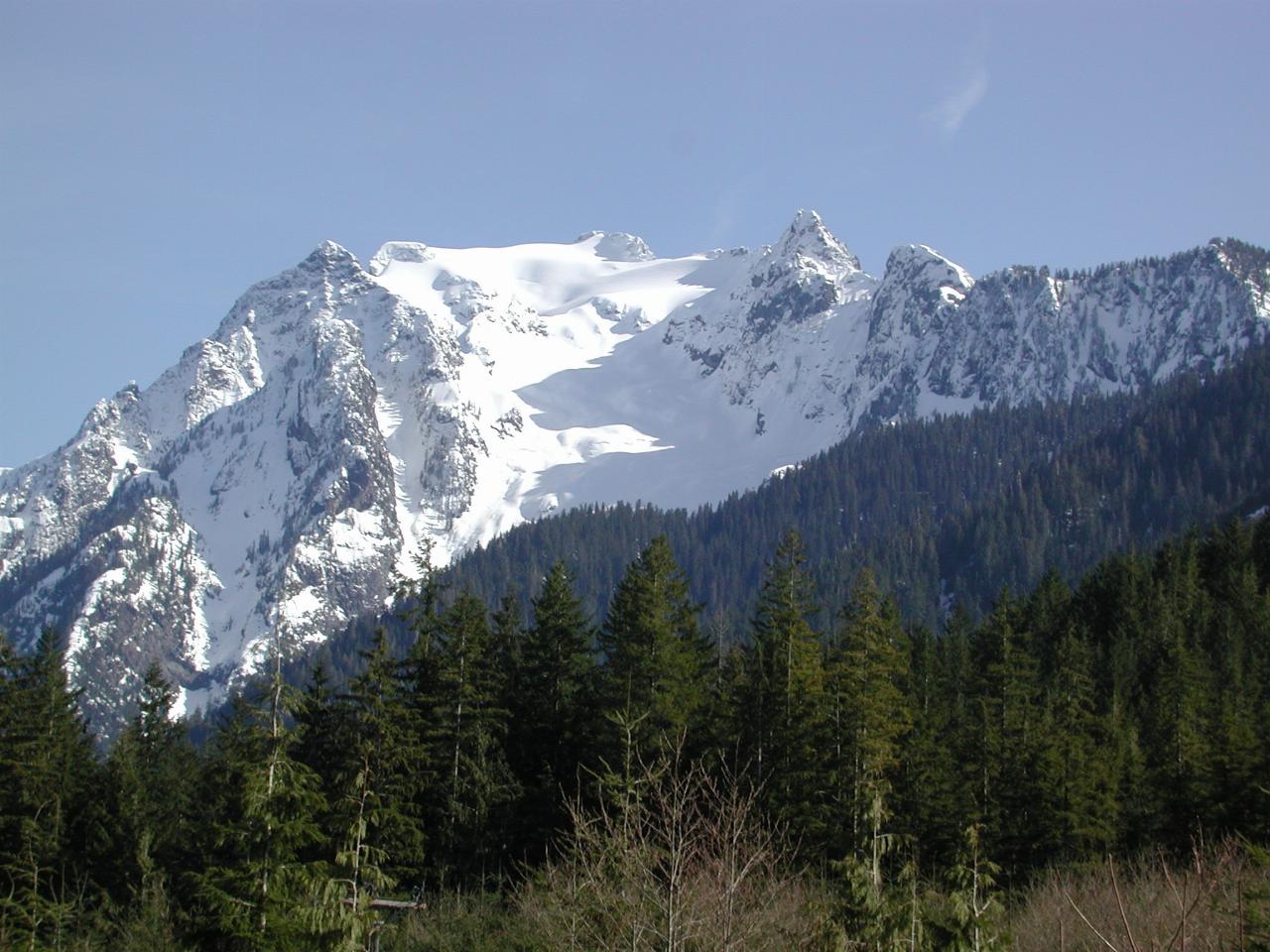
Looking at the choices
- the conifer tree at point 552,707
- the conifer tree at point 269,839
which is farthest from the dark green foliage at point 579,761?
Answer: the conifer tree at point 269,839

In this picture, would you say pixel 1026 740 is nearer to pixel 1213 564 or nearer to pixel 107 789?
pixel 107 789

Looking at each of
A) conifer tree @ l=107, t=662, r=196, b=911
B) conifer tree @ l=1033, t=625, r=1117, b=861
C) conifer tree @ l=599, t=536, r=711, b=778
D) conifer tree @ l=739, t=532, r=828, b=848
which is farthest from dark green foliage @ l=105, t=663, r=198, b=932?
conifer tree @ l=1033, t=625, r=1117, b=861

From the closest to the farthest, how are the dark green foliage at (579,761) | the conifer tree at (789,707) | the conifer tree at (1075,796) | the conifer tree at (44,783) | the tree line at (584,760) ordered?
1. the dark green foliage at (579,761)
2. the tree line at (584,760)
3. the conifer tree at (789,707)
4. the conifer tree at (1075,796)
5. the conifer tree at (44,783)

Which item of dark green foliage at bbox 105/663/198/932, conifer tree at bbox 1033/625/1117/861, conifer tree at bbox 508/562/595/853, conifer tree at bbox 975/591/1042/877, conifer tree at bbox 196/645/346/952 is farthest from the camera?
conifer tree at bbox 508/562/595/853

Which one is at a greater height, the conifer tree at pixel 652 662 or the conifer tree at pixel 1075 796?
the conifer tree at pixel 652 662

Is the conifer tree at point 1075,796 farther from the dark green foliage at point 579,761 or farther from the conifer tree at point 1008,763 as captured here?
the conifer tree at point 1008,763

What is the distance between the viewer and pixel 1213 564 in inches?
3967

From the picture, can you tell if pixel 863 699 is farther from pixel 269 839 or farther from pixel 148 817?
pixel 148 817

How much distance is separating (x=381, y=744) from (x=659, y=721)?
33.1ft

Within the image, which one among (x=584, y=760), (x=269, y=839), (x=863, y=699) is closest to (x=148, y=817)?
(x=584, y=760)

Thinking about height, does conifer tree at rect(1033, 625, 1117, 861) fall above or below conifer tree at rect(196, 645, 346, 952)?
below

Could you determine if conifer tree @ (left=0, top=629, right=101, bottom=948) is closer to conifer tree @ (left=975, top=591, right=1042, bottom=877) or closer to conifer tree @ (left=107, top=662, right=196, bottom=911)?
conifer tree @ (left=107, top=662, right=196, bottom=911)

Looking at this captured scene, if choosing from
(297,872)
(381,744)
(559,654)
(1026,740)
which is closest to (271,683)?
(297,872)

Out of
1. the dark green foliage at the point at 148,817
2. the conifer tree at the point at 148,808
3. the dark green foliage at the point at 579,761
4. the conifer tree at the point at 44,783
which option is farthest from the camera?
the conifer tree at the point at 148,808
